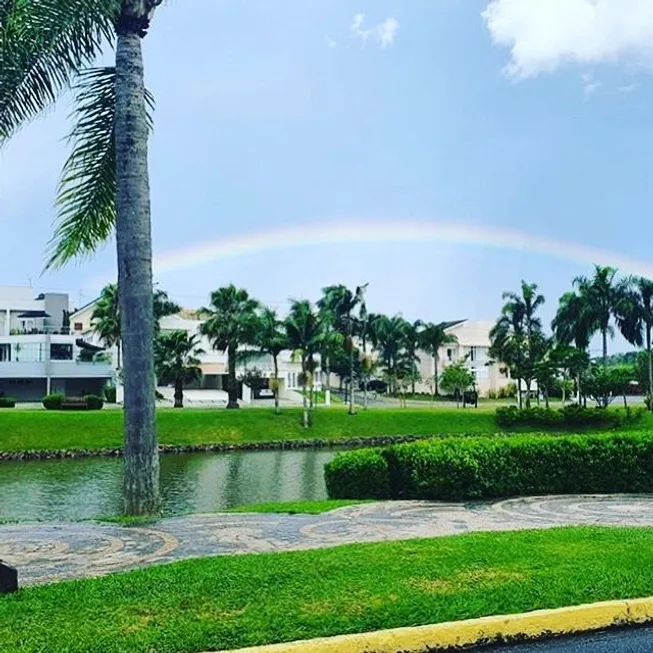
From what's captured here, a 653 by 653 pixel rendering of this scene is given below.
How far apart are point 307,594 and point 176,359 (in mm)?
51445

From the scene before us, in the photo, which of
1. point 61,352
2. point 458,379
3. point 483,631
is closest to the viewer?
point 483,631

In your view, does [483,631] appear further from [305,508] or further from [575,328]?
[575,328]

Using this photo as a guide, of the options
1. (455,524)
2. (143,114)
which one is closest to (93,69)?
(143,114)

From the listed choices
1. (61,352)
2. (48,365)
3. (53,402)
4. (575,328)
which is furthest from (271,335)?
(575,328)

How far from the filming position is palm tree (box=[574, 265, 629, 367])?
58.4 m

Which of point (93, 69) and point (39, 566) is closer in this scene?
point (39, 566)

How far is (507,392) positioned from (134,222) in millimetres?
74539

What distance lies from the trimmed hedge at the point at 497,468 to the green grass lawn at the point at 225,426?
2799cm

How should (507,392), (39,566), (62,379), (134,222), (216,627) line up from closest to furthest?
(216,627)
(39,566)
(134,222)
(62,379)
(507,392)

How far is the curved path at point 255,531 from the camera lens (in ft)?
29.7

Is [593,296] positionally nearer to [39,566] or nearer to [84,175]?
[84,175]

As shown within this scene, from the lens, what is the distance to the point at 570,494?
16.8 m

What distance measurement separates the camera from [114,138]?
13961 millimetres

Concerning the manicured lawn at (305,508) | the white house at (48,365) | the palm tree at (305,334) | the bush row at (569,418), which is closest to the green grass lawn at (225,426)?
the bush row at (569,418)
